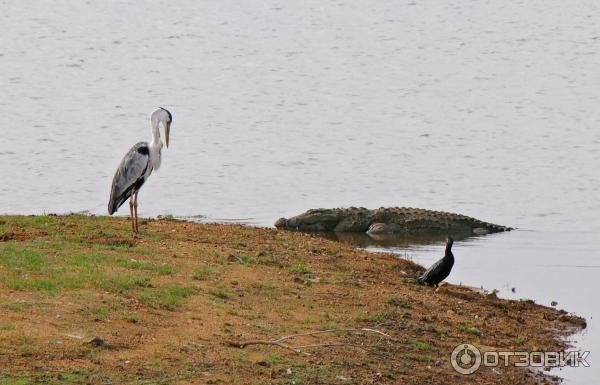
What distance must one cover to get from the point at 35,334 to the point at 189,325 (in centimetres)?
129

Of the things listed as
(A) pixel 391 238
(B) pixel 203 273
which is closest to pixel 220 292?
(B) pixel 203 273

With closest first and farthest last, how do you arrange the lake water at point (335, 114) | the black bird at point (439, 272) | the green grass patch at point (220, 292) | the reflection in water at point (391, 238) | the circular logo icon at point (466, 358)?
the circular logo icon at point (466, 358) → the green grass patch at point (220, 292) → the black bird at point (439, 272) → the reflection in water at point (391, 238) → the lake water at point (335, 114)

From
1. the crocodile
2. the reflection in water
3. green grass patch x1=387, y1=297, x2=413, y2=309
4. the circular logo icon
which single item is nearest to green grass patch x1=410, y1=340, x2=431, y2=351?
the circular logo icon

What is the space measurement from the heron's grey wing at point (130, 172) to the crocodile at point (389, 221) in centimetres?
395

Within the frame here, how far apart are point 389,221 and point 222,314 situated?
737 centimetres

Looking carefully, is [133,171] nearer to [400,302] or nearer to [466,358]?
[400,302]

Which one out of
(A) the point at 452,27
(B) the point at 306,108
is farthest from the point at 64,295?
(A) the point at 452,27

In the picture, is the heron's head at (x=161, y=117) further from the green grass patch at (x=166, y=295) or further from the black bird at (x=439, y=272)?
the black bird at (x=439, y=272)

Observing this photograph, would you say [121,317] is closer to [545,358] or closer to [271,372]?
[271,372]

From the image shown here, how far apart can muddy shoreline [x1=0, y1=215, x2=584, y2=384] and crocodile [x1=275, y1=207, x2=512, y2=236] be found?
3297 mm

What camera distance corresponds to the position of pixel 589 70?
27.7 m

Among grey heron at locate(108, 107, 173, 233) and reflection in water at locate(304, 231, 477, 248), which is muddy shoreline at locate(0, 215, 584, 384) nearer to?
grey heron at locate(108, 107, 173, 233)

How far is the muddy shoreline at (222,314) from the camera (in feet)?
24.7

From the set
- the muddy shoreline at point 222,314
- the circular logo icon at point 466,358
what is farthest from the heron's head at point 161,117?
the circular logo icon at point 466,358
